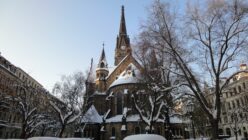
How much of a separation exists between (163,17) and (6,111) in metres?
37.6

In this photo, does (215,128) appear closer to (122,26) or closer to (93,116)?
(93,116)

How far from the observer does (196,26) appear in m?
15.3

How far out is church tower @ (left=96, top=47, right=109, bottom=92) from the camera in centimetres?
4879

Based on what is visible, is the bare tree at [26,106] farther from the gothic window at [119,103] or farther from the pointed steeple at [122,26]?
the pointed steeple at [122,26]

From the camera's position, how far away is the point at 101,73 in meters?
51.0

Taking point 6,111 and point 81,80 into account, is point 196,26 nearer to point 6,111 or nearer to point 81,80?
point 81,80

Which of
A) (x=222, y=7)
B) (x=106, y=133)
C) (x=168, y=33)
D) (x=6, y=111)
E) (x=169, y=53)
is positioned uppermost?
(x=222, y=7)

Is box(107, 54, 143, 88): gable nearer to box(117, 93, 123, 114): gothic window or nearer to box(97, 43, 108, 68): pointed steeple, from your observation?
box(97, 43, 108, 68): pointed steeple

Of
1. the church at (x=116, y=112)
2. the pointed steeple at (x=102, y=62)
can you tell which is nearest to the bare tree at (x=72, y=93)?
the church at (x=116, y=112)

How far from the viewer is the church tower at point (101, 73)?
48.8 metres

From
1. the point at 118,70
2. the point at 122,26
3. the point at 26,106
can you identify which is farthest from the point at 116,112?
the point at 122,26

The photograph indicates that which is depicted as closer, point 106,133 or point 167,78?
point 167,78

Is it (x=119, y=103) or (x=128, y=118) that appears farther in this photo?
(x=119, y=103)

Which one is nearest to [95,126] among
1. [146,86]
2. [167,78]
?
[146,86]
